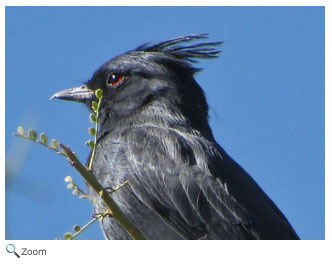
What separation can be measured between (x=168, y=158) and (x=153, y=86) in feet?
4.68

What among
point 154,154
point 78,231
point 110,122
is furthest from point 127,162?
point 78,231

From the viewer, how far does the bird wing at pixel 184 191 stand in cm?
557

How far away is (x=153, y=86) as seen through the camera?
24.1 ft

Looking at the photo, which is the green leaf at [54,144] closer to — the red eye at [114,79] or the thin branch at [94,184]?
the thin branch at [94,184]

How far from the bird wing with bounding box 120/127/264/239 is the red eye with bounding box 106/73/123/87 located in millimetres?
1296

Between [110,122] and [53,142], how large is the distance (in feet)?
12.8

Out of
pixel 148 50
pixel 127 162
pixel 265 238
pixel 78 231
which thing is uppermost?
pixel 148 50

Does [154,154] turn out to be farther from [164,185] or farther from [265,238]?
[265,238]

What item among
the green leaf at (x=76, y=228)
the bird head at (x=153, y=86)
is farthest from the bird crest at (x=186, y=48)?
the green leaf at (x=76, y=228)

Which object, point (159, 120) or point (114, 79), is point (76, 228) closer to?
Result: point (159, 120)

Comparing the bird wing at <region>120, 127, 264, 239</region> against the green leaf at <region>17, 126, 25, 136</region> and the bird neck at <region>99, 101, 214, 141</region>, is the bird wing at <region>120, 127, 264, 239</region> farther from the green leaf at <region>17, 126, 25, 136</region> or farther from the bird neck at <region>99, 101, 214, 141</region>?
the green leaf at <region>17, 126, 25, 136</region>

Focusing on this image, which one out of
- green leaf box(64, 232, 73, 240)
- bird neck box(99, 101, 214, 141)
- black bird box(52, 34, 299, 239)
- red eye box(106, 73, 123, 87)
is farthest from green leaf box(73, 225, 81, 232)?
red eye box(106, 73, 123, 87)

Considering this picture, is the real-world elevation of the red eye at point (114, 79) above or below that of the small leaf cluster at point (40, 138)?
above

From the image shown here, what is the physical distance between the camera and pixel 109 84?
24.8 feet
